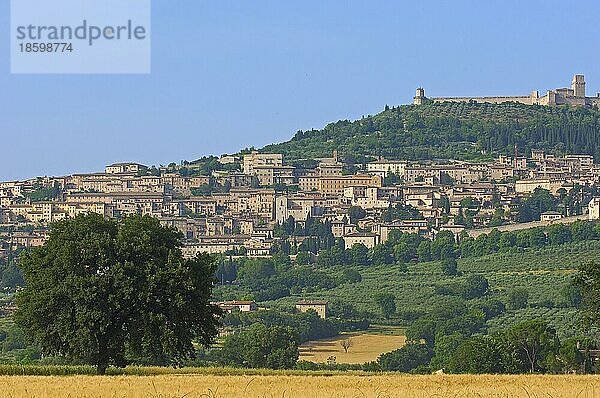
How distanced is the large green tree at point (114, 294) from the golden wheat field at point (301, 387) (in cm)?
551

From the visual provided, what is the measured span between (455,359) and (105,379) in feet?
100

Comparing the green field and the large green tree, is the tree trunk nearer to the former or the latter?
the large green tree

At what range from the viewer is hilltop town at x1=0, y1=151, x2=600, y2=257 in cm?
15600

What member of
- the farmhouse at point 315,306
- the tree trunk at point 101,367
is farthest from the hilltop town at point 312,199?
the tree trunk at point 101,367

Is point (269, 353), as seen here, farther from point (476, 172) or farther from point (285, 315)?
point (476, 172)

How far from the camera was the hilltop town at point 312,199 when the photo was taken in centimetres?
15600

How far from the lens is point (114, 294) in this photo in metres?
30.2

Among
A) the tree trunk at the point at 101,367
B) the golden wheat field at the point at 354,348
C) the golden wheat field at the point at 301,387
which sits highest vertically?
the golden wheat field at the point at 301,387

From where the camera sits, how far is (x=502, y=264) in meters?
127

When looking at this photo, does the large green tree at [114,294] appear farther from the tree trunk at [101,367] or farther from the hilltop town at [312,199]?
the hilltop town at [312,199]

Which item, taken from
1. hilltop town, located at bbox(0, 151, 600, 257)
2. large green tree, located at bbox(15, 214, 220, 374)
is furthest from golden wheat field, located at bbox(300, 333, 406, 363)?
hilltop town, located at bbox(0, 151, 600, 257)

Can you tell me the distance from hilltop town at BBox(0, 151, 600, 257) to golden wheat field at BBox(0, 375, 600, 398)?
399 ft

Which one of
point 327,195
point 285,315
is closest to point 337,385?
point 285,315

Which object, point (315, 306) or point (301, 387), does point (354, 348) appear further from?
point (301, 387)
